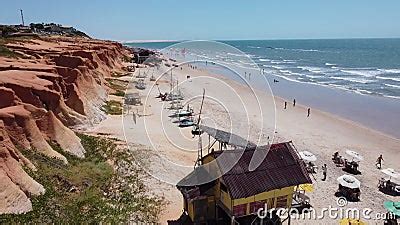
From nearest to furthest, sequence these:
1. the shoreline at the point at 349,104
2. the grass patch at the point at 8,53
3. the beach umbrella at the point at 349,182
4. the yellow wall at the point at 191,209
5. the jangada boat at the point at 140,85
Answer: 1. the yellow wall at the point at 191,209
2. the beach umbrella at the point at 349,182
3. the shoreline at the point at 349,104
4. the grass patch at the point at 8,53
5. the jangada boat at the point at 140,85

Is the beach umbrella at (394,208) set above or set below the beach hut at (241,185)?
below

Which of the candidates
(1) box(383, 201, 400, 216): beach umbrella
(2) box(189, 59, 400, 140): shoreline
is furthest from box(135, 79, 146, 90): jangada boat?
(1) box(383, 201, 400, 216): beach umbrella

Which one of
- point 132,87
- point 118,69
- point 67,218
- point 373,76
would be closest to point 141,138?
point 67,218

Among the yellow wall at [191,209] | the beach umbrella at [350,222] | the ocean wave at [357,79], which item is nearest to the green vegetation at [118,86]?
the yellow wall at [191,209]

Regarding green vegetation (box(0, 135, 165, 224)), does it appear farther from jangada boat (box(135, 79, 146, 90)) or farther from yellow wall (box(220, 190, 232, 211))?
jangada boat (box(135, 79, 146, 90))

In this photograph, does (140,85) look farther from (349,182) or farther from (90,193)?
(349,182)

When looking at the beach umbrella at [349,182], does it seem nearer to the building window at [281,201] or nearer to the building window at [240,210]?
the building window at [281,201]

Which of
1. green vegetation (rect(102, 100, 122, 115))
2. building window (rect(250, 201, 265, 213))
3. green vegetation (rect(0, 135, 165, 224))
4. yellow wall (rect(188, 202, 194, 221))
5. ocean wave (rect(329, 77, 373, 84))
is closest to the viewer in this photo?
building window (rect(250, 201, 265, 213))
